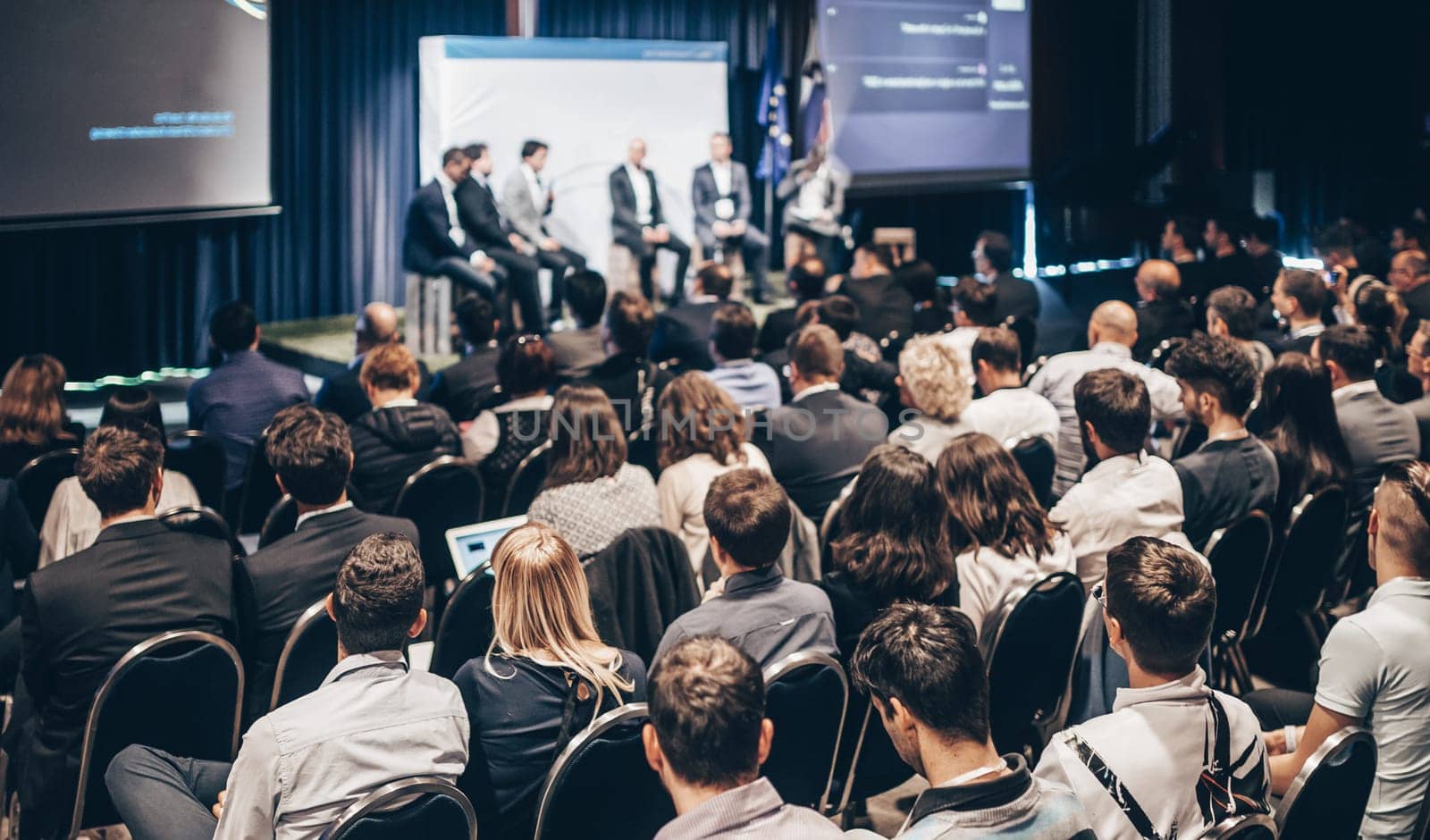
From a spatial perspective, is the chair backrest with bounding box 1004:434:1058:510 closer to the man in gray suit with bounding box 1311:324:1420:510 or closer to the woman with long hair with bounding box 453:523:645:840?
the man in gray suit with bounding box 1311:324:1420:510

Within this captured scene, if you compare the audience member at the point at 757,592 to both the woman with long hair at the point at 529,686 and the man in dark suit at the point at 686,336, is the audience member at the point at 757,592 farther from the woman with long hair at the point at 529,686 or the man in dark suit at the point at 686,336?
the man in dark suit at the point at 686,336

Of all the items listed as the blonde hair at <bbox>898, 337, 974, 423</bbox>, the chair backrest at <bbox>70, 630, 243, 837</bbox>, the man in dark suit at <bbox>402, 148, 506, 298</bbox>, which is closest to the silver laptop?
the chair backrest at <bbox>70, 630, 243, 837</bbox>

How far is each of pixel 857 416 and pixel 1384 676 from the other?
214 centimetres

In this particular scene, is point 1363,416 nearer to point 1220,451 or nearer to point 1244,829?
point 1220,451

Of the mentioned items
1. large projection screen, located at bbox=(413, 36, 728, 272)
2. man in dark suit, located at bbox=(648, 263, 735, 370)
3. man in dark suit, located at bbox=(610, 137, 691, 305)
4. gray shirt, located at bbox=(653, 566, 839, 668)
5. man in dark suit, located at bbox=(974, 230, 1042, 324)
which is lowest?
gray shirt, located at bbox=(653, 566, 839, 668)

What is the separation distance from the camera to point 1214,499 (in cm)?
380

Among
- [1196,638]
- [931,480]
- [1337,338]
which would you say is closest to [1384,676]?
[1196,638]

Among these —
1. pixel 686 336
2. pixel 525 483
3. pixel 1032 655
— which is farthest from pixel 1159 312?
pixel 1032 655

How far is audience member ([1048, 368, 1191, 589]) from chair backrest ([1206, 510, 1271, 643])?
4.0 inches

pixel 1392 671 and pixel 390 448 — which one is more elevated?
pixel 390 448

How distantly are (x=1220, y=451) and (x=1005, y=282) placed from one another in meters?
4.11

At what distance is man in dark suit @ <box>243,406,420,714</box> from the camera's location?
3.10 m

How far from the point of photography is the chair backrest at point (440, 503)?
13.6 feet

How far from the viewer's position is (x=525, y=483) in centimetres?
451
